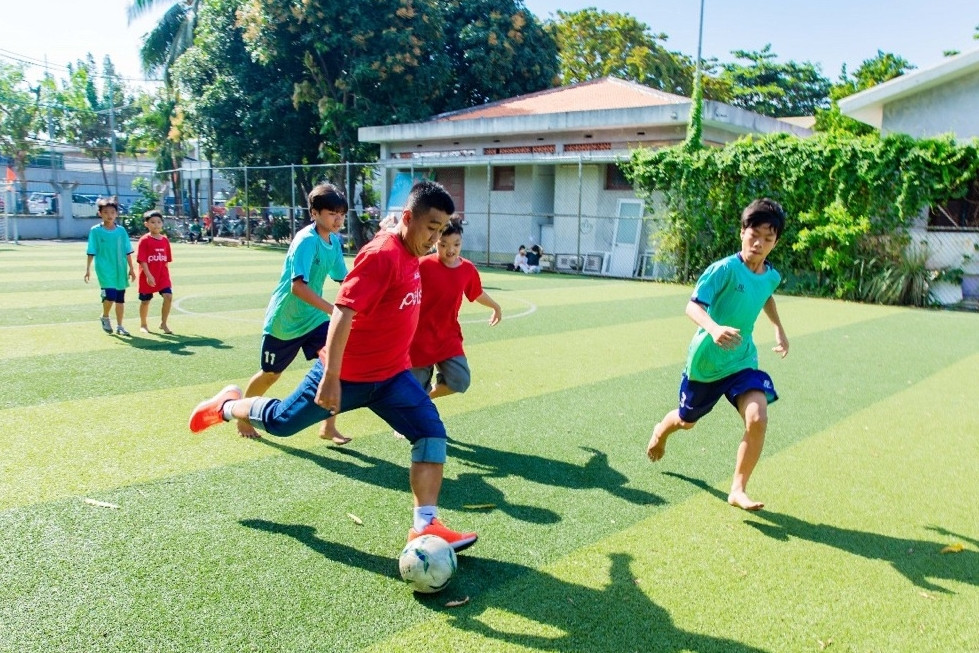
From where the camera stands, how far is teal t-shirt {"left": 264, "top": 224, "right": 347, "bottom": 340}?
5258 millimetres

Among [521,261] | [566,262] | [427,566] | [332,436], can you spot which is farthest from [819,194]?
[427,566]

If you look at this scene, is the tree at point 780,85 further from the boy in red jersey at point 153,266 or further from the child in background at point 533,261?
the boy in red jersey at point 153,266

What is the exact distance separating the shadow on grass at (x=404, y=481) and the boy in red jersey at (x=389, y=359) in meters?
0.67

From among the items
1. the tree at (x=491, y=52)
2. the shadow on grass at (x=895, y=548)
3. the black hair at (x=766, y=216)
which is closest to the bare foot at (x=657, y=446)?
the shadow on grass at (x=895, y=548)

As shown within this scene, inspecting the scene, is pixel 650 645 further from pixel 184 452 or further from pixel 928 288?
pixel 928 288

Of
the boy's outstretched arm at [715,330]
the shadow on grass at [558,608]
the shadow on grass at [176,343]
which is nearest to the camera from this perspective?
the shadow on grass at [558,608]

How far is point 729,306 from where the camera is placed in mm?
4543

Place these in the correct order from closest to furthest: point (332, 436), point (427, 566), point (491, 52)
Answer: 1. point (427, 566)
2. point (332, 436)
3. point (491, 52)

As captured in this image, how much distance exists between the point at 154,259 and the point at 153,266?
9cm

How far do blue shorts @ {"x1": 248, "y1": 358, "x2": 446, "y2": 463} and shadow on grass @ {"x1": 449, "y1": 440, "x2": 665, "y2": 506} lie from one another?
130 centimetres

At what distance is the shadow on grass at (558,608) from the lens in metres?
3.05

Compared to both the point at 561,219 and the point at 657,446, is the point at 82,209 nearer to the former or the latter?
the point at 561,219

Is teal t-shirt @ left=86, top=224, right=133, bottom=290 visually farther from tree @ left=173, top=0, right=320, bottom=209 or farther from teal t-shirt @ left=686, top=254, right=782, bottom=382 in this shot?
tree @ left=173, top=0, right=320, bottom=209

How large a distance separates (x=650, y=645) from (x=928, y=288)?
616 inches
